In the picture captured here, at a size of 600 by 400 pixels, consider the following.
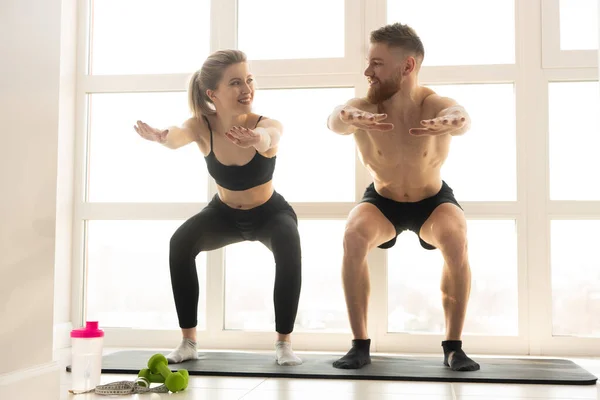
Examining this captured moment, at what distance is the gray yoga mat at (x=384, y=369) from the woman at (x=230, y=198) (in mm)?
143

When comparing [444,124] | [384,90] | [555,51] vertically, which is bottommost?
[444,124]

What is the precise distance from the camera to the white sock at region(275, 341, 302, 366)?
8.38ft

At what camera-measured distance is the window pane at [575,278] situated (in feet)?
10.0

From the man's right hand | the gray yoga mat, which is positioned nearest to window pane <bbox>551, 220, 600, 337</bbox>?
the gray yoga mat

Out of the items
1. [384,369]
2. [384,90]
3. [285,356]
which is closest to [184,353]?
[285,356]

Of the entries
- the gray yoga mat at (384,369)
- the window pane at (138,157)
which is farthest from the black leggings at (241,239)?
the window pane at (138,157)

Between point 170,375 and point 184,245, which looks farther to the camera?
point 184,245

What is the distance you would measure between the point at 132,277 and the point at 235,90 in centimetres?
109

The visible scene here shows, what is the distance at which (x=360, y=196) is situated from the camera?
317 cm

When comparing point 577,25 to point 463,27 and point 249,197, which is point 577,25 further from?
point 249,197

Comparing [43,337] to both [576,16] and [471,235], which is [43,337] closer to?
[471,235]

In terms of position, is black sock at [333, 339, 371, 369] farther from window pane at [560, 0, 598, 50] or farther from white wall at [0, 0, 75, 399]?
window pane at [560, 0, 598, 50]

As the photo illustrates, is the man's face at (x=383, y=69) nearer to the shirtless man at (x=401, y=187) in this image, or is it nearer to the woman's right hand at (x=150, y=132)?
the shirtless man at (x=401, y=187)

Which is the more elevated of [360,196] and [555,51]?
[555,51]
